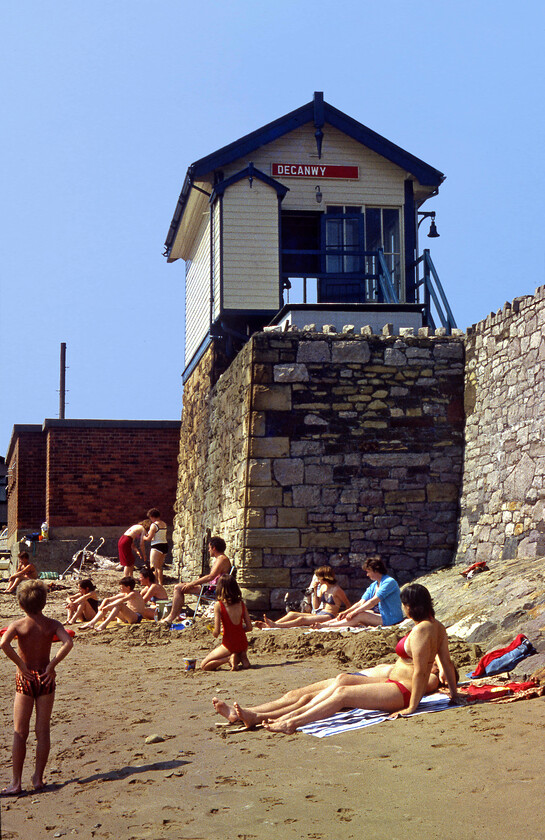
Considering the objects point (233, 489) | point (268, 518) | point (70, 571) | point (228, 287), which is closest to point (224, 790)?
point (268, 518)

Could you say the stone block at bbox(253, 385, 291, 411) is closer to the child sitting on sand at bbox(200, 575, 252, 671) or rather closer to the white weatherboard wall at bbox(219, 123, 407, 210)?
the child sitting on sand at bbox(200, 575, 252, 671)

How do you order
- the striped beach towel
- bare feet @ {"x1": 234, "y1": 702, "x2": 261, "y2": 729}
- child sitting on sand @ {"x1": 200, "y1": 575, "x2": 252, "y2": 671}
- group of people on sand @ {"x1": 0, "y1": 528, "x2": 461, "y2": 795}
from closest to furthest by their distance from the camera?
1. group of people on sand @ {"x1": 0, "y1": 528, "x2": 461, "y2": 795}
2. the striped beach towel
3. bare feet @ {"x1": 234, "y1": 702, "x2": 261, "y2": 729}
4. child sitting on sand @ {"x1": 200, "y1": 575, "x2": 252, "y2": 671}

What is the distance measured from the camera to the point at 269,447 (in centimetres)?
1275

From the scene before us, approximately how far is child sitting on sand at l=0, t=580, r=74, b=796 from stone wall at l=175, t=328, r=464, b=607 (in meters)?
6.70

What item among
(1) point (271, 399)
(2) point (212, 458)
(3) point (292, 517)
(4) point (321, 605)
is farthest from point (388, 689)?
(2) point (212, 458)

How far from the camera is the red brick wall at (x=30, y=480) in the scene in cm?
2341

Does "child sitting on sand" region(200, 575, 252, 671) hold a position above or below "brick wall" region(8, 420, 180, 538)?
below

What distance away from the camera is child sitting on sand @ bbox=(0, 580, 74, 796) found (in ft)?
18.5

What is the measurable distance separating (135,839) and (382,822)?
1.15 meters

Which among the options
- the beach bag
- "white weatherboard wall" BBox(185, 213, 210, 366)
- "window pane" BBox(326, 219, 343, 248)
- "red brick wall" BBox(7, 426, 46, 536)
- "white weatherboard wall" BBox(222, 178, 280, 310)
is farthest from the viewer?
"red brick wall" BBox(7, 426, 46, 536)

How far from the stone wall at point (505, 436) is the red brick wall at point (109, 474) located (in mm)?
10963

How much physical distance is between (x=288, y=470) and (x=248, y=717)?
6498 millimetres

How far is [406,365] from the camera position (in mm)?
13133

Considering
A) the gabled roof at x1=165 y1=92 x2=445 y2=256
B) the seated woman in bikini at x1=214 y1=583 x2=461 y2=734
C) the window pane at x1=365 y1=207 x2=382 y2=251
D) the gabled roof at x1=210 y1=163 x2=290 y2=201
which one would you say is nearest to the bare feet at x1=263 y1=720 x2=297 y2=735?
the seated woman in bikini at x1=214 y1=583 x2=461 y2=734
